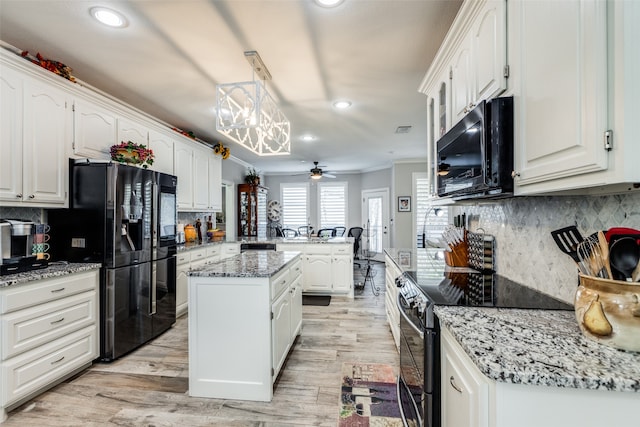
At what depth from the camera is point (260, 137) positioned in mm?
2646

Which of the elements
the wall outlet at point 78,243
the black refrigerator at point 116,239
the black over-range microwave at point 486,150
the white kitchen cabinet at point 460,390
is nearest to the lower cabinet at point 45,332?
the black refrigerator at point 116,239

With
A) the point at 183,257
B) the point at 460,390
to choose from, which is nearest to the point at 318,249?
the point at 183,257

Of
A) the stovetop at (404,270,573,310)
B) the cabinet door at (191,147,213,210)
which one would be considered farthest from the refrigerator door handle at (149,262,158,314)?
the stovetop at (404,270,573,310)

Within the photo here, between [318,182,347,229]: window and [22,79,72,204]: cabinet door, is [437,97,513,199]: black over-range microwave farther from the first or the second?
[318,182,347,229]: window

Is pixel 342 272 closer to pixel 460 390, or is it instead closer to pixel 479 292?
pixel 479 292

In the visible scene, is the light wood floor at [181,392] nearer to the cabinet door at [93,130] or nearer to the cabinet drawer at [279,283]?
the cabinet drawer at [279,283]

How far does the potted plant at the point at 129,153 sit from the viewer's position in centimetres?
284

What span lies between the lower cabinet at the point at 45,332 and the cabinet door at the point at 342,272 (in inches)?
118

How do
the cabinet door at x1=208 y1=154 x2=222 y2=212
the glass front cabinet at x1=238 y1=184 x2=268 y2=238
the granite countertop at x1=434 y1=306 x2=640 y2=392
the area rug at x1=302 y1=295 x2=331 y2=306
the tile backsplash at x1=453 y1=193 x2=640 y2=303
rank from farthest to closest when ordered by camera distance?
the glass front cabinet at x1=238 y1=184 x2=268 y2=238 → the cabinet door at x1=208 y1=154 x2=222 y2=212 → the area rug at x1=302 y1=295 x2=331 y2=306 → the tile backsplash at x1=453 y1=193 x2=640 y2=303 → the granite countertop at x1=434 y1=306 x2=640 y2=392

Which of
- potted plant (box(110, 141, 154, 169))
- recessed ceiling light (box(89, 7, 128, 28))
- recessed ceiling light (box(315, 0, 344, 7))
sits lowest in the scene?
potted plant (box(110, 141, 154, 169))

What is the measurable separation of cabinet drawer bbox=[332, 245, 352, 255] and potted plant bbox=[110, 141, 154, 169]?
2842 mm

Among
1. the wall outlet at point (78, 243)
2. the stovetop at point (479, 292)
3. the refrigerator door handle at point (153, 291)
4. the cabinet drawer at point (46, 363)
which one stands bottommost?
the cabinet drawer at point (46, 363)

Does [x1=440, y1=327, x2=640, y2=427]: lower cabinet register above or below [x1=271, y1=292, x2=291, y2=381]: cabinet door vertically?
above

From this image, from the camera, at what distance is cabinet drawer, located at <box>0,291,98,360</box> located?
6.23 ft
